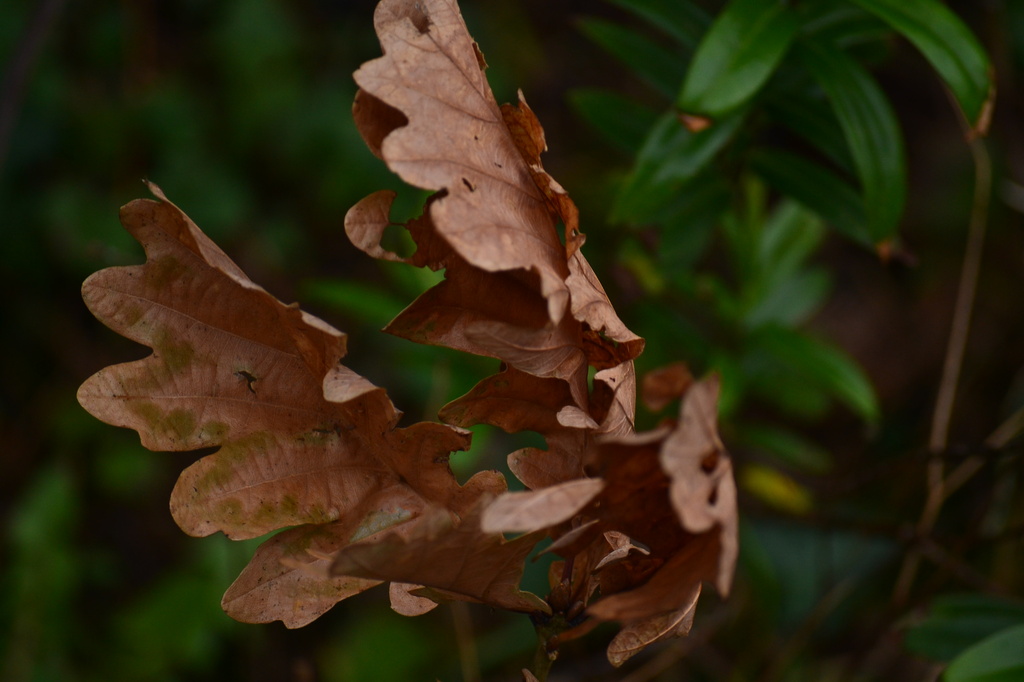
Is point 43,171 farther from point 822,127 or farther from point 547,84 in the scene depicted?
point 822,127

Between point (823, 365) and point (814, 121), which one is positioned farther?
point (823, 365)

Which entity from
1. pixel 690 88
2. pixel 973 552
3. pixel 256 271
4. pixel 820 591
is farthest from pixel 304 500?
pixel 256 271

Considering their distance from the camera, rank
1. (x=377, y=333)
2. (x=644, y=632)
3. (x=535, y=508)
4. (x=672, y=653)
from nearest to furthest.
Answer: (x=535, y=508) → (x=644, y=632) → (x=672, y=653) → (x=377, y=333)

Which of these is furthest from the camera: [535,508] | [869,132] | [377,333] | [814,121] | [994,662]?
[377,333]

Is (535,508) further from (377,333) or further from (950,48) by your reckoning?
(377,333)

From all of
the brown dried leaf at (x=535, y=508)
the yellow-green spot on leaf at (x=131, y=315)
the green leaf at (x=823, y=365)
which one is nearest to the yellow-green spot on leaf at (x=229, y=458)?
the yellow-green spot on leaf at (x=131, y=315)

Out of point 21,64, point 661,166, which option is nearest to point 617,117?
point 661,166

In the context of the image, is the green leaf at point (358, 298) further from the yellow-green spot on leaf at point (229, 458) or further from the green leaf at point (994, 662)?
the green leaf at point (994, 662)
